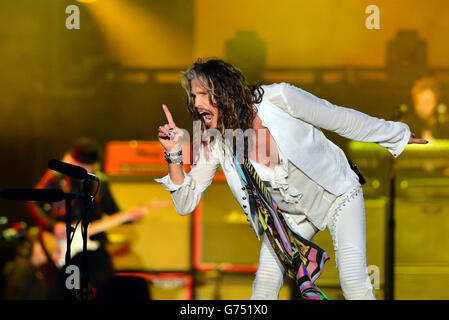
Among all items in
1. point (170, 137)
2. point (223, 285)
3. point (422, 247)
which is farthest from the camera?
point (223, 285)

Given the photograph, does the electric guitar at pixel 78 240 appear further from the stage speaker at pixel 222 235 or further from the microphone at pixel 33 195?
the microphone at pixel 33 195

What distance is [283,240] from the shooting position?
2.24 meters

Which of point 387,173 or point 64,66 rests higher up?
point 64,66

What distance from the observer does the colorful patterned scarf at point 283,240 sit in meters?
2.25

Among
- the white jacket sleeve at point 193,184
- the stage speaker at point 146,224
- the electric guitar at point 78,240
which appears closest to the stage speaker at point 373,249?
the stage speaker at point 146,224

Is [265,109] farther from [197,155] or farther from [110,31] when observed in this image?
[110,31]

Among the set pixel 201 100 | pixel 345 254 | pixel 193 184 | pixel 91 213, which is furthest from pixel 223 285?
pixel 201 100

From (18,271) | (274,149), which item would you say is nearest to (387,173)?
(274,149)

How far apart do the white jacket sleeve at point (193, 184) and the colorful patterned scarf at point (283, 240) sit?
5.4 inches

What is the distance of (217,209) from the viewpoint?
16.0 feet

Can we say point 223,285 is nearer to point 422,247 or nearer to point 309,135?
point 422,247

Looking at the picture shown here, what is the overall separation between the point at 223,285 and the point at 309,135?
279 centimetres

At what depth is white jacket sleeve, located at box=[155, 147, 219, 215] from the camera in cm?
231
